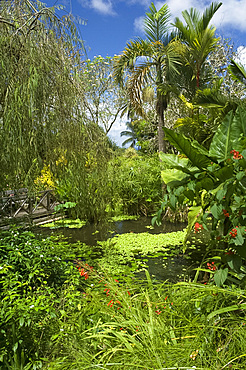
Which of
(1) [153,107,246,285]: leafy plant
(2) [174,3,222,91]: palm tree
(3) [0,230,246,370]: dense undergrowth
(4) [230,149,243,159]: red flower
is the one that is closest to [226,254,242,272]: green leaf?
(1) [153,107,246,285]: leafy plant

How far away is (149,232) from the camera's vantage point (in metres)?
7.20

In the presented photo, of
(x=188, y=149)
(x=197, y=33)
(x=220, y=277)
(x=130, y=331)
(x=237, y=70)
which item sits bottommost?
(x=130, y=331)

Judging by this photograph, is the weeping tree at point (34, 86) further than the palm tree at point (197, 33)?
No

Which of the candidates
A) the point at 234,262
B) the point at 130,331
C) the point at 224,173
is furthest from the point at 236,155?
the point at 130,331

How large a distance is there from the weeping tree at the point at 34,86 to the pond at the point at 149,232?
2104mm

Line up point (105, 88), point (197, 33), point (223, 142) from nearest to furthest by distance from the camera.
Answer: point (223, 142) → point (197, 33) → point (105, 88)

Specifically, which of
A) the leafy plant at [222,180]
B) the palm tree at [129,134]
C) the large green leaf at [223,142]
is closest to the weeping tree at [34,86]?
the leafy plant at [222,180]

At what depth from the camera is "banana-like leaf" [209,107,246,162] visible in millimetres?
2322

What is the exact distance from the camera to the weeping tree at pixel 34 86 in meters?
2.76

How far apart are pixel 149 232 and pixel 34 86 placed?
17.0ft

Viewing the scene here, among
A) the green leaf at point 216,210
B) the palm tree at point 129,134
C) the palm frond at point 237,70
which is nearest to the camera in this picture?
the green leaf at point 216,210

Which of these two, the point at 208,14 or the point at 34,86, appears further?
the point at 208,14

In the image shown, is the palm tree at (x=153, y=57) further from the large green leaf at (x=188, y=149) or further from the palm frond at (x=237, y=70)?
the large green leaf at (x=188, y=149)

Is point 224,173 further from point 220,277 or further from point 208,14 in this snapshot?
point 208,14
